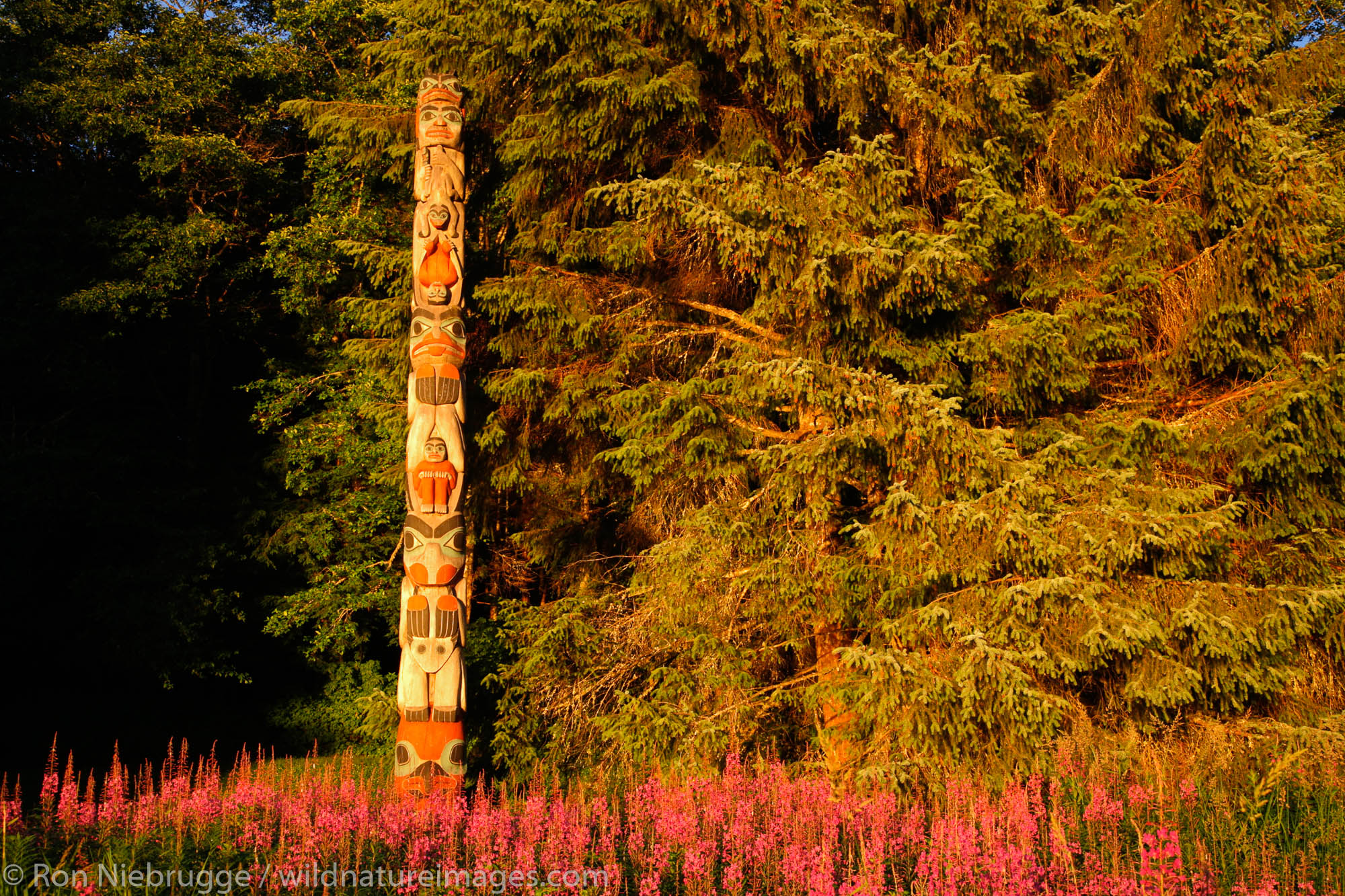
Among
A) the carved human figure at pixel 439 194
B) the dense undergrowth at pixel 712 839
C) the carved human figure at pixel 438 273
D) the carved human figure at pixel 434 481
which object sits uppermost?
the carved human figure at pixel 439 194

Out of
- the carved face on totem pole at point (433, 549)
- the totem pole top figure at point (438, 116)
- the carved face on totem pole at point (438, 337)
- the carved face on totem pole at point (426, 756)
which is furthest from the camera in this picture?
the totem pole top figure at point (438, 116)

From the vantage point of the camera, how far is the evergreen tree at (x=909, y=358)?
317 inches

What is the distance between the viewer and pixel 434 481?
28.2 feet

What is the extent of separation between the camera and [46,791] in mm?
5348

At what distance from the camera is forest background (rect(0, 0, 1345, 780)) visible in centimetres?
816

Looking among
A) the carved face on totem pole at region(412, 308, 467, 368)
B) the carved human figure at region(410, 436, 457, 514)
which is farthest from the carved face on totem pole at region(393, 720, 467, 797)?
the carved face on totem pole at region(412, 308, 467, 368)

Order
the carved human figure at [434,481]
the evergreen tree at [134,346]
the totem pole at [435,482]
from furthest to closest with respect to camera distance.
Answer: the evergreen tree at [134,346] < the carved human figure at [434,481] < the totem pole at [435,482]

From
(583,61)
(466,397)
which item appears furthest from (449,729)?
(583,61)

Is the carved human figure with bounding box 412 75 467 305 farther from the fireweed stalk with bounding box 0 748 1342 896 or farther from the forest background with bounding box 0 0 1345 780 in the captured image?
the fireweed stalk with bounding box 0 748 1342 896

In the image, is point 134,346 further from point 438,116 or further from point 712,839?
point 712,839

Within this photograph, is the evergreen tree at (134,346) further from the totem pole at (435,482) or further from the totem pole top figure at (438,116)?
the totem pole at (435,482)

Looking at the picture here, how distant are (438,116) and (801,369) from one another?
15.1 ft

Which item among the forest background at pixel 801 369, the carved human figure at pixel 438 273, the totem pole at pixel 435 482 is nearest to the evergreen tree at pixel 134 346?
the forest background at pixel 801 369

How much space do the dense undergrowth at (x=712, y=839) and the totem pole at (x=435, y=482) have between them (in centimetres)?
170
